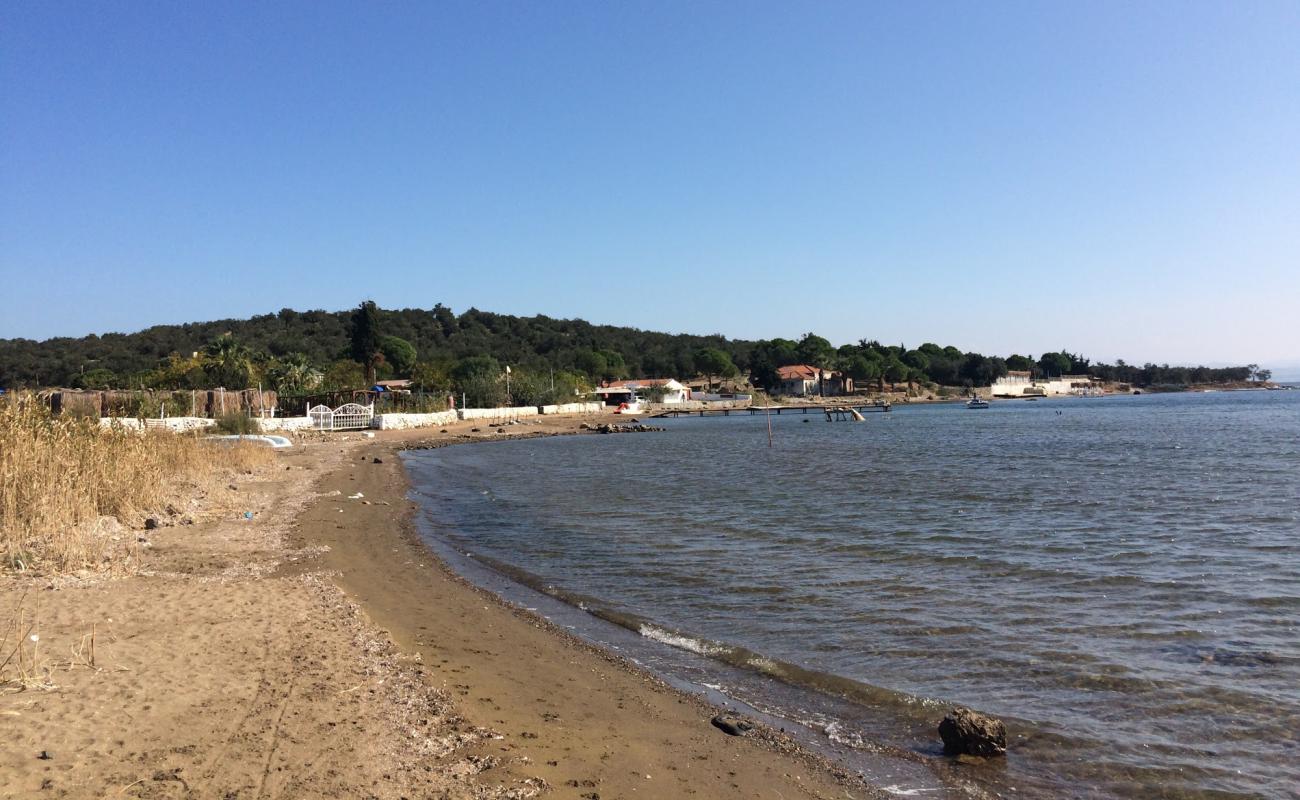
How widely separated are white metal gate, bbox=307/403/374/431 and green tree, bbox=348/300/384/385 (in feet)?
120

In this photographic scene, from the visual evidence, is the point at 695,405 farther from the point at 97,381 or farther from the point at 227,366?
the point at 97,381

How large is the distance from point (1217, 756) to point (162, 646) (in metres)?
8.72

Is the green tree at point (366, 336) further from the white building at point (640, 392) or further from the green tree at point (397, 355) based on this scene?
the white building at point (640, 392)

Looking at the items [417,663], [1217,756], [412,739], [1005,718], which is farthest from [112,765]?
[1217,756]

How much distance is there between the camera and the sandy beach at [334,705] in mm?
4859

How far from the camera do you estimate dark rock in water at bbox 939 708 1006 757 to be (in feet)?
20.7

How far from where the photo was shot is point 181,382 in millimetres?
57688

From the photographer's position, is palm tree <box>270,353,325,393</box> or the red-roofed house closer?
palm tree <box>270,353,325,393</box>

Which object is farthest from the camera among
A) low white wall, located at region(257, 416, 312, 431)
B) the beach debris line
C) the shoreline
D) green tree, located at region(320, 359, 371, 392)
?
green tree, located at region(320, 359, 371, 392)

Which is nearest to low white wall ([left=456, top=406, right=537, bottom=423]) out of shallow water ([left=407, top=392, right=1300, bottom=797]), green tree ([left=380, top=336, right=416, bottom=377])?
green tree ([left=380, top=336, right=416, bottom=377])

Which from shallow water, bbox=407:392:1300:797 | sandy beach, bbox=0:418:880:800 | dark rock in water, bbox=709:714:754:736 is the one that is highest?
sandy beach, bbox=0:418:880:800

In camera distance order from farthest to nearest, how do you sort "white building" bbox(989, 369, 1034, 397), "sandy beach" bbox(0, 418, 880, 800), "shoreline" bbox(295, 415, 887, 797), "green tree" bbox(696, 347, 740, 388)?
"white building" bbox(989, 369, 1034, 397) → "green tree" bbox(696, 347, 740, 388) → "shoreline" bbox(295, 415, 887, 797) → "sandy beach" bbox(0, 418, 880, 800)

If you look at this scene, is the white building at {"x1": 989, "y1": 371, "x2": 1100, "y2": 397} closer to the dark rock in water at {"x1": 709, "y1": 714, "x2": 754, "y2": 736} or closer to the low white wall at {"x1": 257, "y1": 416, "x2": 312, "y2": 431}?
the low white wall at {"x1": 257, "y1": 416, "x2": 312, "y2": 431}

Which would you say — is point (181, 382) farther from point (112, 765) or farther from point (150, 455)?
point (112, 765)
